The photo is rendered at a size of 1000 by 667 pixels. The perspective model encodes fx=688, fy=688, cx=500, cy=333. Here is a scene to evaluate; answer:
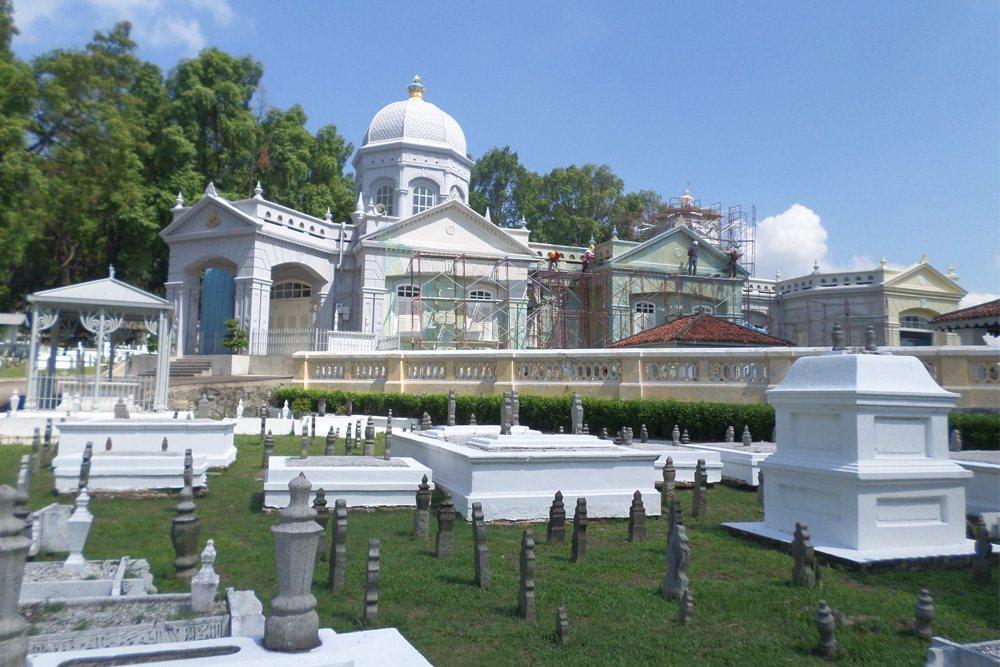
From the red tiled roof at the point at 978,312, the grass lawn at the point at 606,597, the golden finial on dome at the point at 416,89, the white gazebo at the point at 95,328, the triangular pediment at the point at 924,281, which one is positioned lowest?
the grass lawn at the point at 606,597

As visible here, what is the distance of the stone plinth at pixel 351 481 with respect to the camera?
9.13 meters

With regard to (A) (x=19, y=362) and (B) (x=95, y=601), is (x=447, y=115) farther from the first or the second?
(B) (x=95, y=601)

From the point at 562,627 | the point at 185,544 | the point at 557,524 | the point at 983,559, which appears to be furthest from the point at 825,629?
the point at 185,544

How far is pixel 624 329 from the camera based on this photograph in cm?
3234

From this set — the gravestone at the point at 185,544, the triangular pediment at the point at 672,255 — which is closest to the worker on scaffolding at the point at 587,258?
the triangular pediment at the point at 672,255

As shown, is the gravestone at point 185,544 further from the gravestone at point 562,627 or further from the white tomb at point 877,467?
the white tomb at point 877,467

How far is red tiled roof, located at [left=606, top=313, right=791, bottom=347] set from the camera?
23016 millimetres

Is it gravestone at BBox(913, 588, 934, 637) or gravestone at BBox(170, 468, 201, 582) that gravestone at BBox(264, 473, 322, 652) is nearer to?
gravestone at BBox(170, 468, 201, 582)

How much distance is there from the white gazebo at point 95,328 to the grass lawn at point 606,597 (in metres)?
8.87

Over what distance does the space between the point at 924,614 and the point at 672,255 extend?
29.5 m

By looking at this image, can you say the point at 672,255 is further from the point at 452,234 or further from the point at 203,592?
the point at 203,592

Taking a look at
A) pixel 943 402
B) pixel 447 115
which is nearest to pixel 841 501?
pixel 943 402

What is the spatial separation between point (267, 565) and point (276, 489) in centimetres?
240

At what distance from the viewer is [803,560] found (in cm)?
604
